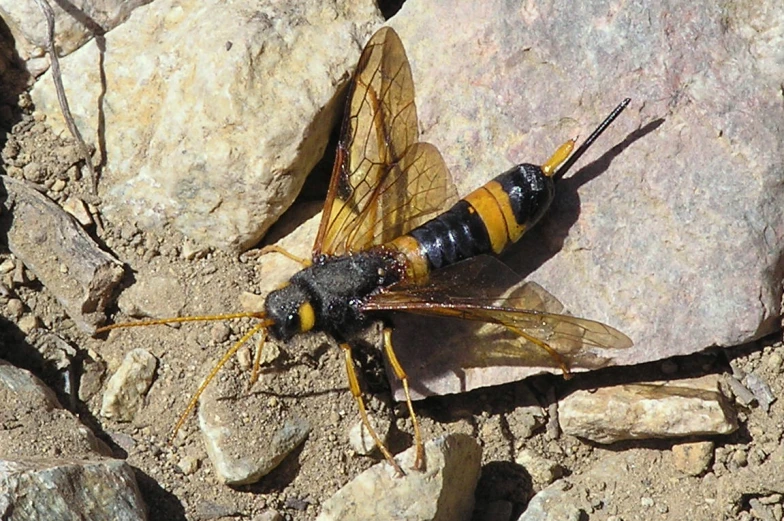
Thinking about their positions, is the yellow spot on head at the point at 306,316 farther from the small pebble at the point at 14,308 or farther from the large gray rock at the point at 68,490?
the small pebble at the point at 14,308

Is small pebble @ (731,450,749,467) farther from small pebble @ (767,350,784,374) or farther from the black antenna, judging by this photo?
the black antenna

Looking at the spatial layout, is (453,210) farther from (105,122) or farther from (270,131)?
A: (105,122)

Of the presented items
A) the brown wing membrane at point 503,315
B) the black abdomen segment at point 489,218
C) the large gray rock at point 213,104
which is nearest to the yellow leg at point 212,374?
the brown wing membrane at point 503,315

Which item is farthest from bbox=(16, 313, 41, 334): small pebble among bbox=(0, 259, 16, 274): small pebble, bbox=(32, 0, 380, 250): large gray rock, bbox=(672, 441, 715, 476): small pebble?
bbox=(672, 441, 715, 476): small pebble

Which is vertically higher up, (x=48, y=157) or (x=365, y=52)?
(x=365, y=52)

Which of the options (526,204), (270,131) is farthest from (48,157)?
(526,204)

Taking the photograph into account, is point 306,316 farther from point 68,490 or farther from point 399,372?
point 68,490
